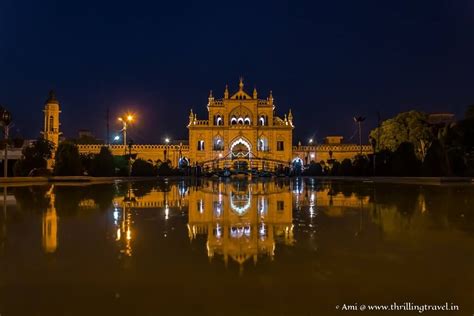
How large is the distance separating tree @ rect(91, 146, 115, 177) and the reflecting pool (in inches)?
1240

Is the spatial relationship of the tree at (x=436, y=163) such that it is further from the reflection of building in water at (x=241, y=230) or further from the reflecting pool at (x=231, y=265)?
the reflecting pool at (x=231, y=265)

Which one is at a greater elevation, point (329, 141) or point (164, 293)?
point (329, 141)

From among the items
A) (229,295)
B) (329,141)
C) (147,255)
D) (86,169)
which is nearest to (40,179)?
(86,169)

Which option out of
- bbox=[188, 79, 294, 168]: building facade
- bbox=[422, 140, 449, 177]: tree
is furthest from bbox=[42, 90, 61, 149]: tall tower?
bbox=[422, 140, 449, 177]: tree

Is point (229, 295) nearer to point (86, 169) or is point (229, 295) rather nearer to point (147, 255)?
point (147, 255)

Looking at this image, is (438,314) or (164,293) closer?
(438,314)

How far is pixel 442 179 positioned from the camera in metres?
28.9

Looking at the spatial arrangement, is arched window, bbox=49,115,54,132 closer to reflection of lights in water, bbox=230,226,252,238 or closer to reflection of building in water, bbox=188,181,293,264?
reflection of building in water, bbox=188,181,293,264

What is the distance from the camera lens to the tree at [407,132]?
59.4 metres

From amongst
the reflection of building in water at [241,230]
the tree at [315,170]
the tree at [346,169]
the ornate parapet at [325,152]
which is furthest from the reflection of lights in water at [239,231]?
the ornate parapet at [325,152]

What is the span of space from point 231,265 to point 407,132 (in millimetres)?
59469

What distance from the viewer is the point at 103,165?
41.0 meters

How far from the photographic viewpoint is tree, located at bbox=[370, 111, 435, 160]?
59.4 m

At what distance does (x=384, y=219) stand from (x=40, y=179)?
93.1 feet
